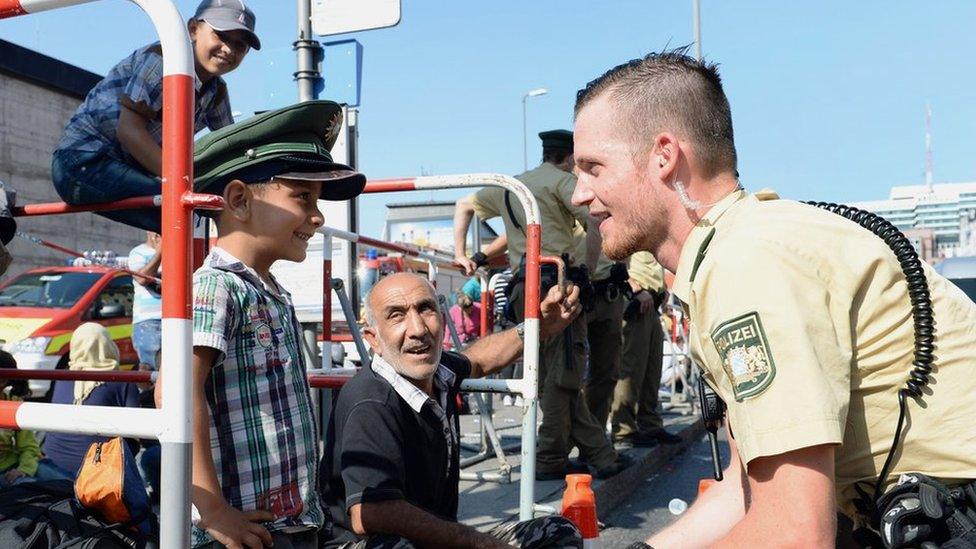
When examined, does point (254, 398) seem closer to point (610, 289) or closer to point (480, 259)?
point (480, 259)

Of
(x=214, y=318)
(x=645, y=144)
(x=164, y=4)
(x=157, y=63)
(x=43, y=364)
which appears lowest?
(x=43, y=364)

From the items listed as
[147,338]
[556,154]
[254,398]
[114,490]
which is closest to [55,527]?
[114,490]

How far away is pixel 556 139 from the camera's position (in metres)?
5.45

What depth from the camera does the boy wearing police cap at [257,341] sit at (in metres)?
1.92

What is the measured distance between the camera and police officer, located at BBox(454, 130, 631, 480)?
200 inches

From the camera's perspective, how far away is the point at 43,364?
32.1 ft

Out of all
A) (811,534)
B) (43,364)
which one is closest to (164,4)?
(811,534)

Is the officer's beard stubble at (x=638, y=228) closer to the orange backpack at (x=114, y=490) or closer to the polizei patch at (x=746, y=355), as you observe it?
the polizei patch at (x=746, y=355)

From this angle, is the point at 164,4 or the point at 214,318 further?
the point at 214,318

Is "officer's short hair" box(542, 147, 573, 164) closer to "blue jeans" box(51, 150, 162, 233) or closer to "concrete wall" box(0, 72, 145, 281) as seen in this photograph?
"blue jeans" box(51, 150, 162, 233)

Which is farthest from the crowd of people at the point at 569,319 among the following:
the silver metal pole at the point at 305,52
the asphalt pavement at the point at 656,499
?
the asphalt pavement at the point at 656,499

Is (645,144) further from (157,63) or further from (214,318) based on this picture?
(157,63)

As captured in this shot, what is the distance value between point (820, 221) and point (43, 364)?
10.1 meters

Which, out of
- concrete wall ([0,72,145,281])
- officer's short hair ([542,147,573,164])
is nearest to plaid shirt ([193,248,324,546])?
officer's short hair ([542,147,573,164])
